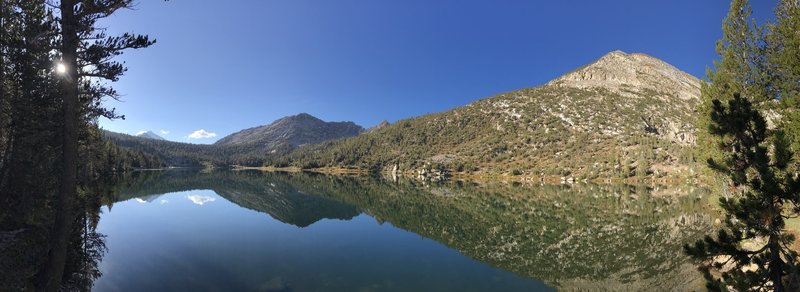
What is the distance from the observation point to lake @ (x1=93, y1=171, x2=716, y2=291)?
20.5 metres

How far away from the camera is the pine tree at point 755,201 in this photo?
8.59 meters

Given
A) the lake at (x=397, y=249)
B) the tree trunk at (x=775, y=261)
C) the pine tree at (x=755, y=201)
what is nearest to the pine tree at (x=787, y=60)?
the pine tree at (x=755, y=201)

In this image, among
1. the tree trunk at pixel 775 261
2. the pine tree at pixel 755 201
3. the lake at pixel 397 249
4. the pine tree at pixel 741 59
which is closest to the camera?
the pine tree at pixel 755 201

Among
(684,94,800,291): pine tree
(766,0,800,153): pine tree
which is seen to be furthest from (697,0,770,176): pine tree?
(684,94,800,291): pine tree

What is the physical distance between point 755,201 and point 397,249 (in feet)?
78.6

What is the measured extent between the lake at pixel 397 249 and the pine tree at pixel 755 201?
Result: 11.8 meters

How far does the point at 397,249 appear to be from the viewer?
30.1 m

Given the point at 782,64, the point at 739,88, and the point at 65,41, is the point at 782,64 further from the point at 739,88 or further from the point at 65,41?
the point at 65,41

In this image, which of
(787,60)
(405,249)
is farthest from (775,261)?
(405,249)

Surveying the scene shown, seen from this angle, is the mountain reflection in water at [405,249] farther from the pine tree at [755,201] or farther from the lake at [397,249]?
the pine tree at [755,201]

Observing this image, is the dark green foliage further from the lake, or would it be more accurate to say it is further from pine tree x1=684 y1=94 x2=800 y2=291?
pine tree x1=684 y1=94 x2=800 y2=291

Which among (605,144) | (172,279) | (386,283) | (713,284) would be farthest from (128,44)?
(605,144)

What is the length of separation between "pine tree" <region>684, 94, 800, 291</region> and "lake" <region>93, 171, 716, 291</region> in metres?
11.8

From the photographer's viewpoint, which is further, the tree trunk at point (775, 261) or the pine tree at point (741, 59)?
the pine tree at point (741, 59)
